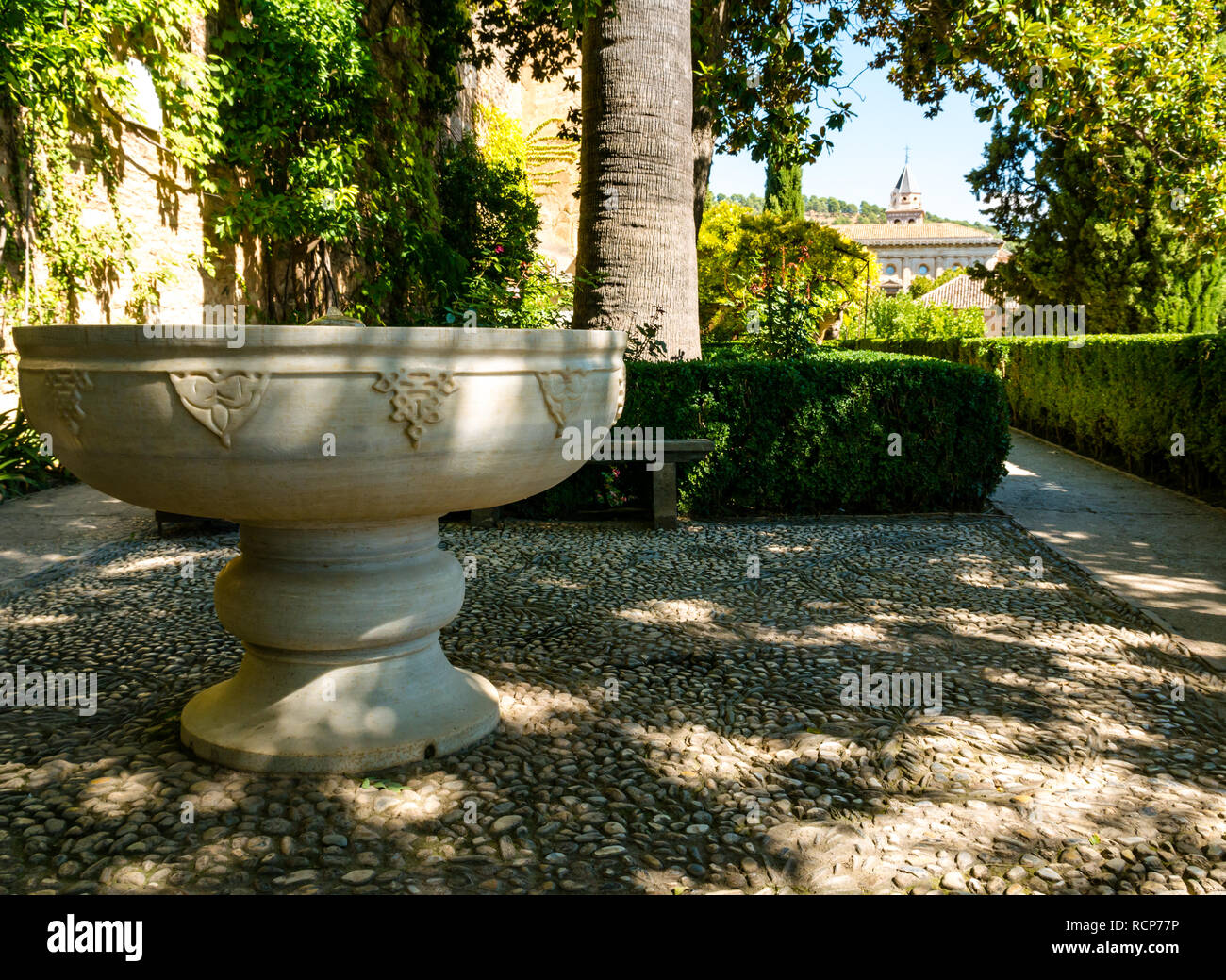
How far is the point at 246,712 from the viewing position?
2.69m

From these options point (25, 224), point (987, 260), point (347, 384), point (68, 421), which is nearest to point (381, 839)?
point (347, 384)

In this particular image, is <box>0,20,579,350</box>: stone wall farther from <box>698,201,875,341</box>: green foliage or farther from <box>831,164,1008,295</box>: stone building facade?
<box>831,164,1008,295</box>: stone building facade

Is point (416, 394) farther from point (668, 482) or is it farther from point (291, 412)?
point (668, 482)

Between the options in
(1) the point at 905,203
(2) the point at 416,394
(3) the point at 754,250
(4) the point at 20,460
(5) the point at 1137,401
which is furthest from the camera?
(1) the point at 905,203

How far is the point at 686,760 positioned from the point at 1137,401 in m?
7.31

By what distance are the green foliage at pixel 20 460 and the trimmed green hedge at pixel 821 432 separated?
150 inches

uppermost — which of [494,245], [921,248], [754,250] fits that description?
[921,248]

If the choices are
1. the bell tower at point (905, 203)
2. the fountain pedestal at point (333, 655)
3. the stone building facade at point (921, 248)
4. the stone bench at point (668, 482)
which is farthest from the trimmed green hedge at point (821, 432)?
the bell tower at point (905, 203)

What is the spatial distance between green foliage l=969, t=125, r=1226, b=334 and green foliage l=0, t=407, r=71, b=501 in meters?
14.7

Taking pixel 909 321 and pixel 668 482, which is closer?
pixel 668 482

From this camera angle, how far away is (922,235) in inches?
3588

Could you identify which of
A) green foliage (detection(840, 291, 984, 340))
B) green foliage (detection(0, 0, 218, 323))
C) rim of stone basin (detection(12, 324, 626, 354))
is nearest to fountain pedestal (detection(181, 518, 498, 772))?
rim of stone basin (detection(12, 324, 626, 354))

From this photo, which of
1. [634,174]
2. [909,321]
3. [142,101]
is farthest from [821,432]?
[909,321]

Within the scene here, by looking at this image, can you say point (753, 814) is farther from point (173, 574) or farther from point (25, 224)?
point (25, 224)
